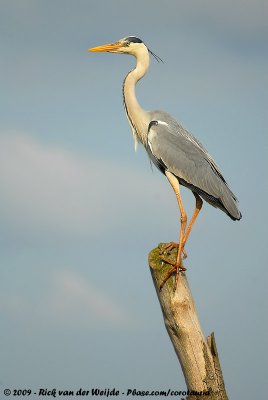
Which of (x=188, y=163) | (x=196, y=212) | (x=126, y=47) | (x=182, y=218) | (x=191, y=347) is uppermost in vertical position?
(x=126, y=47)

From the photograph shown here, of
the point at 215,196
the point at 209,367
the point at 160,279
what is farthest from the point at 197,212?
the point at 209,367

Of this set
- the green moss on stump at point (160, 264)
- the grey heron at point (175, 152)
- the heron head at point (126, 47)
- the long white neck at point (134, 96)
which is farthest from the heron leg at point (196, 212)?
the heron head at point (126, 47)

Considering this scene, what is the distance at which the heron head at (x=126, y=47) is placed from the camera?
1201 cm

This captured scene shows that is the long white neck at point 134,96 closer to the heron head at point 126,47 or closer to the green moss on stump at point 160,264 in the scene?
Result: the heron head at point 126,47

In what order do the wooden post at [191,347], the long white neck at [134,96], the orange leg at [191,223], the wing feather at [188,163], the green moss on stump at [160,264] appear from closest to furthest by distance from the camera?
the wooden post at [191,347] → the green moss on stump at [160,264] → the orange leg at [191,223] → the wing feather at [188,163] → the long white neck at [134,96]

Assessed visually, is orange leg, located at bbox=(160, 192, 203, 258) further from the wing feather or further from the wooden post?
the wooden post

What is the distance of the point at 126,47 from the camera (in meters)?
12.1

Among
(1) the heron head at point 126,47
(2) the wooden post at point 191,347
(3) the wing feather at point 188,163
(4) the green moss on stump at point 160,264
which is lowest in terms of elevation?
(2) the wooden post at point 191,347

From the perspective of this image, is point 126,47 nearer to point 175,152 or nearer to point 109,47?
point 109,47

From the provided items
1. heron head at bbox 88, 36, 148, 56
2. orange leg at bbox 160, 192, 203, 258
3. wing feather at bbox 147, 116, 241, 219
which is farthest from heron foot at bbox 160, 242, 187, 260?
heron head at bbox 88, 36, 148, 56

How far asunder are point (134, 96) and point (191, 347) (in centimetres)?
506

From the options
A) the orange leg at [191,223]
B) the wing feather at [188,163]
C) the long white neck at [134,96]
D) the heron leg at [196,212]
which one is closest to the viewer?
the orange leg at [191,223]

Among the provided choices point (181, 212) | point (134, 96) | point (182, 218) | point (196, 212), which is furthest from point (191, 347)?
point (134, 96)

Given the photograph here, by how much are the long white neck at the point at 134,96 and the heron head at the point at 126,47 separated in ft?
0.41
